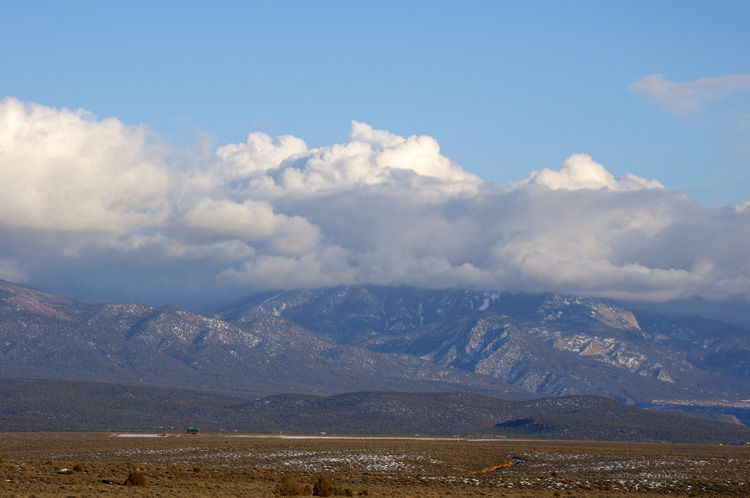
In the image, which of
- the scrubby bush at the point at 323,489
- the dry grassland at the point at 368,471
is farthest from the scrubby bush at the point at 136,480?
the scrubby bush at the point at 323,489

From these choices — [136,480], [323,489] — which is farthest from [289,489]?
[136,480]

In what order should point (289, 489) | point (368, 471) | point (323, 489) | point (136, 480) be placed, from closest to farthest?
1. point (289, 489)
2. point (323, 489)
3. point (136, 480)
4. point (368, 471)

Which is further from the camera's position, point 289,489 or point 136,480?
point 136,480

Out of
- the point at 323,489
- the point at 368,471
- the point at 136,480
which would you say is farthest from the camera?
the point at 368,471

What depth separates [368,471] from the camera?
5413 inches

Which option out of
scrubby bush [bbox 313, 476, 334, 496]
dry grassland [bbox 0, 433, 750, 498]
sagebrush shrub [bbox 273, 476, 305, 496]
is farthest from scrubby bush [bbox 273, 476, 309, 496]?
scrubby bush [bbox 313, 476, 334, 496]

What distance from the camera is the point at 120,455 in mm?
170750

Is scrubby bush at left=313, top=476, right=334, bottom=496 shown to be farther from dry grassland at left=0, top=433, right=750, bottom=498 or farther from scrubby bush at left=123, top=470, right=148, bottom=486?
scrubby bush at left=123, top=470, right=148, bottom=486

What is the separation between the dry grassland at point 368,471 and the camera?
100 m

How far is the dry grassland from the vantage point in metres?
100

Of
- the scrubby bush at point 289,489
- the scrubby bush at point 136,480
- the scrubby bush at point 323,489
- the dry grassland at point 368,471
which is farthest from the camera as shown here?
the dry grassland at point 368,471

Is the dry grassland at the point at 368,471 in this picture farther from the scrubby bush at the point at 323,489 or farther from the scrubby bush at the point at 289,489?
the scrubby bush at the point at 323,489

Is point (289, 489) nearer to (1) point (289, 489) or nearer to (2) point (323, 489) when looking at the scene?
(1) point (289, 489)

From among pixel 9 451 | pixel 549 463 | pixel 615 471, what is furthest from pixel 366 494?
pixel 9 451
